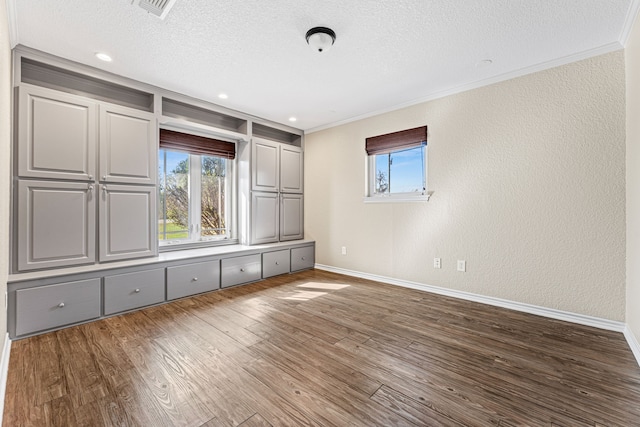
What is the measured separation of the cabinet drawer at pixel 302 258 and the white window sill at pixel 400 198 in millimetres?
1309

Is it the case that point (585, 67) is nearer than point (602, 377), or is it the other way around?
point (602, 377)

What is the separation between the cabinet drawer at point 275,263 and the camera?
159 inches

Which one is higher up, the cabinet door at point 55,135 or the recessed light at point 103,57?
the recessed light at point 103,57

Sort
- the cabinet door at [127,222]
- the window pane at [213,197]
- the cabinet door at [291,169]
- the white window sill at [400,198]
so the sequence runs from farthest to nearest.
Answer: the cabinet door at [291,169]
the window pane at [213,197]
the white window sill at [400,198]
the cabinet door at [127,222]

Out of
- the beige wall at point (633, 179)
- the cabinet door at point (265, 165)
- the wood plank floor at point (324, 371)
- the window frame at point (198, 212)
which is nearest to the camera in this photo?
the wood plank floor at point (324, 371)

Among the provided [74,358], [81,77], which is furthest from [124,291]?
[81,77]

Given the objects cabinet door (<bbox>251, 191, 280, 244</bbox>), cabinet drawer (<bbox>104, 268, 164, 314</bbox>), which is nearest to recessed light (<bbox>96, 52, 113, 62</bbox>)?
cabinet drawer (<bbox>104, 268, 164, 314</bbox>)

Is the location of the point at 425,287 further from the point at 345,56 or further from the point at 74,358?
the point at 74,358

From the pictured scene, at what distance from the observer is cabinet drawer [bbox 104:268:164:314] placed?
104 inches

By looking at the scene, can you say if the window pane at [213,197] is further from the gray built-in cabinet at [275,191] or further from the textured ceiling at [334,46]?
the textured ceiling at [334,46]

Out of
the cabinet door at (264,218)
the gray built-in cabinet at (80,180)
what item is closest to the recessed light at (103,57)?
the gray built-in cabinet at (80,180)

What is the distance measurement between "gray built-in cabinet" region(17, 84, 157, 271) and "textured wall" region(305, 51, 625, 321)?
2.85 metres

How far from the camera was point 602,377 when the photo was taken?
1.71 meters

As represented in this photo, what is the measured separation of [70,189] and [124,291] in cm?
106
